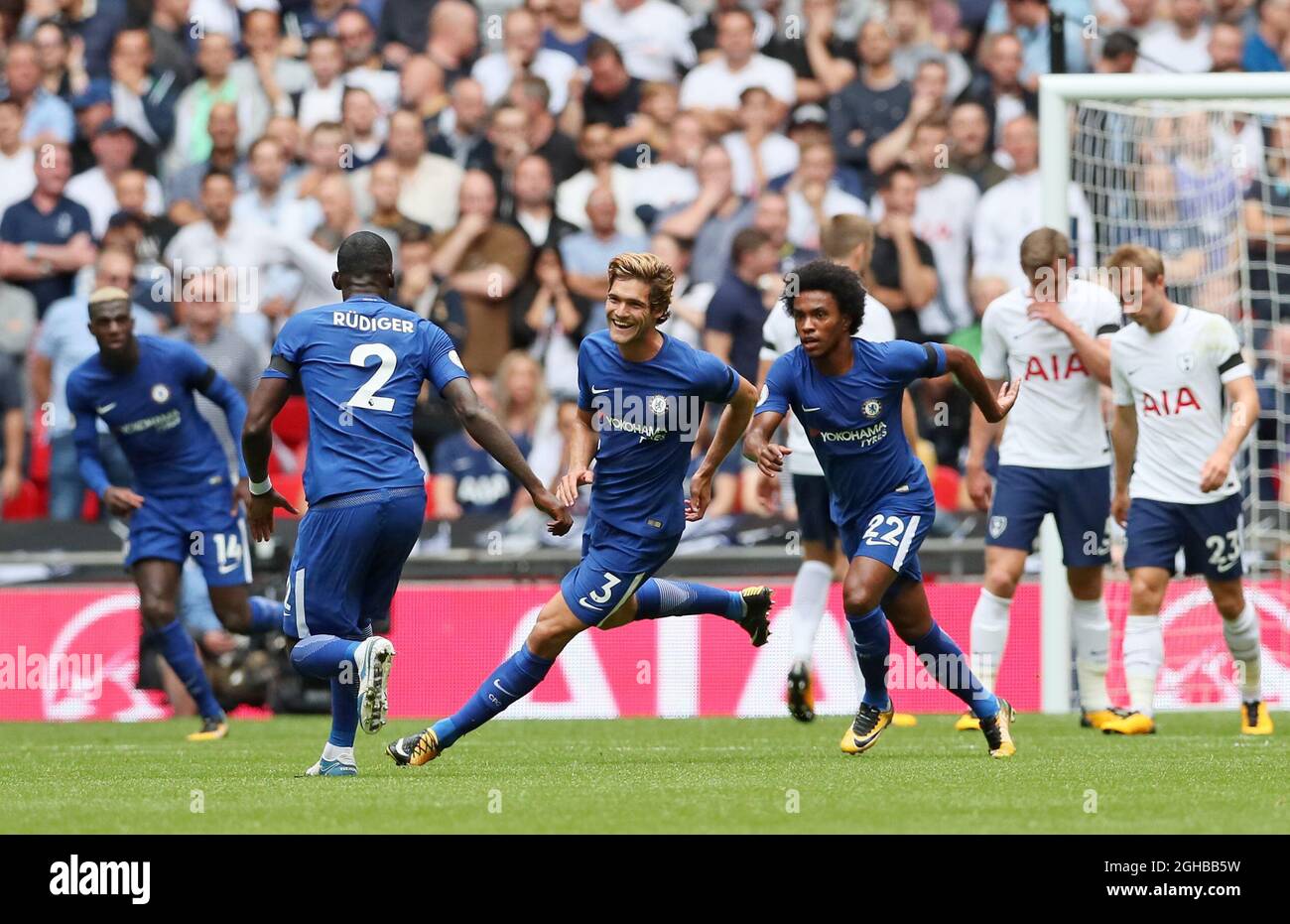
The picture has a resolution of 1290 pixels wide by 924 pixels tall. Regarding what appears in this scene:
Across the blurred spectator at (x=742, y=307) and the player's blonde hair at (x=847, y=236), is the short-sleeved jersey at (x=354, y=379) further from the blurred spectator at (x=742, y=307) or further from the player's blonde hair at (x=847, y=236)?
the blurred spectator at (x=742, y=307)

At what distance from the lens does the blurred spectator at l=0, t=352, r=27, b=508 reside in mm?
15250

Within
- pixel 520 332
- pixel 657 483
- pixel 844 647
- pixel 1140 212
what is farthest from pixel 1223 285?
pixel 657 483

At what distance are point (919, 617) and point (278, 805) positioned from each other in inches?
123

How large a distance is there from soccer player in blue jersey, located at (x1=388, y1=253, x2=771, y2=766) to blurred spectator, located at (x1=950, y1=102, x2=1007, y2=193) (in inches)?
297

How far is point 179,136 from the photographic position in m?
17.0

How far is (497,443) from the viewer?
8109mm

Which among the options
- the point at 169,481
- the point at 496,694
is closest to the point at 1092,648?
the point at 496,694

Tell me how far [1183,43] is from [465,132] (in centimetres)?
578

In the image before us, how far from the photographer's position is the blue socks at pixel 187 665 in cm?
1153

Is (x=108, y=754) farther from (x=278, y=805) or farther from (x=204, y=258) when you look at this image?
(x=204, y=258)

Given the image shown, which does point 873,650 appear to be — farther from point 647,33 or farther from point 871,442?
point 647,33

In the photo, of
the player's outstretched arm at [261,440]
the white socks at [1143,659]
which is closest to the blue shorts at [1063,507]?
the white socks at [1143,659]

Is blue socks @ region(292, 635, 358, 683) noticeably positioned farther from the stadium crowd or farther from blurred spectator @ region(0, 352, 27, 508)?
blurred spectator @ region(0, 352, 27, 508)

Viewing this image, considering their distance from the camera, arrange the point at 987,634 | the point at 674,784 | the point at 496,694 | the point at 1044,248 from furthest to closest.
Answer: the point at 987,634 < the point at 1044,248 < the point at 496,694 < the point at 674,784
